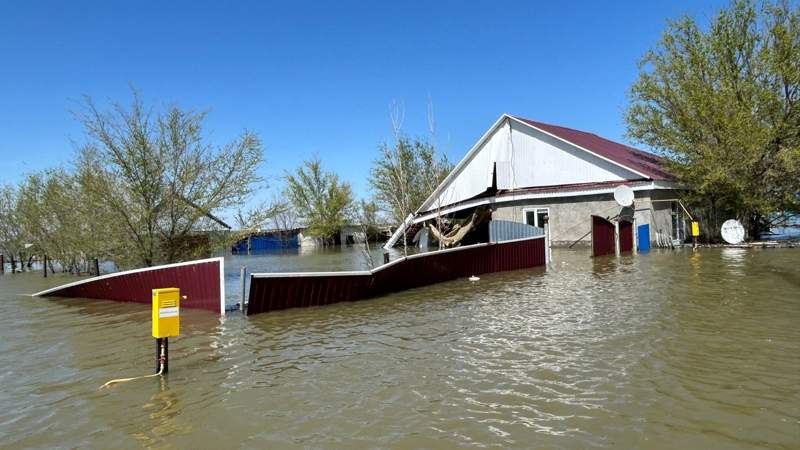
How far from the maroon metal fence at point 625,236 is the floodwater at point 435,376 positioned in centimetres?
1091

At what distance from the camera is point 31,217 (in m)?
26.3

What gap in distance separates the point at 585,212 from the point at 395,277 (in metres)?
15.9

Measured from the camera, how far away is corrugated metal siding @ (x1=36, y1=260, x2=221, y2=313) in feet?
38.3

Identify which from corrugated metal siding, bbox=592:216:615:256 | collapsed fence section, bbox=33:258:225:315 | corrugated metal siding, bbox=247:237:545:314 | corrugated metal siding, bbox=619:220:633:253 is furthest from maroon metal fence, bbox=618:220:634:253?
collapsed fence section, bbox=33:258:225:315

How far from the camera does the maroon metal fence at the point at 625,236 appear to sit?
22672 millimetres

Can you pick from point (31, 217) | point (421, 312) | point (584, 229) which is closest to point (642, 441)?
point (421, 312)

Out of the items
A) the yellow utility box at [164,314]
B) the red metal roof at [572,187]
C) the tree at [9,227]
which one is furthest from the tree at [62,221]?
the red metal roof at [572,187]

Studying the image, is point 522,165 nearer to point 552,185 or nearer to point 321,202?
point 552,185

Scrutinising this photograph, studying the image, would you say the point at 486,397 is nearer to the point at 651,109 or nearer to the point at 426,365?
the point at 426,365

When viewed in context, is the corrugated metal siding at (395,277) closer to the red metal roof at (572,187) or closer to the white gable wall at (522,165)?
the red metal roof at (572,187)

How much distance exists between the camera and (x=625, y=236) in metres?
23.1

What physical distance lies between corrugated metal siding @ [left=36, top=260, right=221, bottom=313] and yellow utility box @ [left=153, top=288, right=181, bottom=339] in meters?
4.60

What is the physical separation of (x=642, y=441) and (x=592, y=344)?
3.14 metres

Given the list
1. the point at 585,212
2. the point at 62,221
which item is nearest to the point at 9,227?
the point at 62,221
